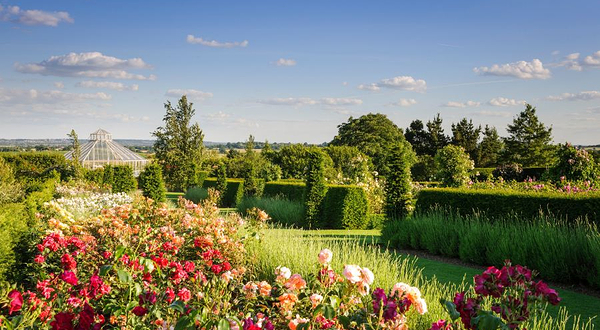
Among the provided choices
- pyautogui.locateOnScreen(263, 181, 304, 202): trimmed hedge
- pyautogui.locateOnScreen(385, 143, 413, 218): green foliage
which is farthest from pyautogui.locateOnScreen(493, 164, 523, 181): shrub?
pyautogui.locateOnScreen(385, 143, 413, 218): green foliage

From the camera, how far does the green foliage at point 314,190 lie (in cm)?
1429

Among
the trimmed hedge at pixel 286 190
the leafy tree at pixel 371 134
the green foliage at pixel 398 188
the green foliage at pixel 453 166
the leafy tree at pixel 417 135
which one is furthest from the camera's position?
the leafy tree at pixel 417 135

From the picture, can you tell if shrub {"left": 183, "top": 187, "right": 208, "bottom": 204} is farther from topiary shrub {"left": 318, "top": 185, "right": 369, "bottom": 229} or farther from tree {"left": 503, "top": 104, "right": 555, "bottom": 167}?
tree {"left": 503, "top": 104, "right": 555, "bottom": 167}

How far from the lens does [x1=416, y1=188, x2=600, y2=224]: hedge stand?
27.6 ft

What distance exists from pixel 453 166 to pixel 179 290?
1513 cm

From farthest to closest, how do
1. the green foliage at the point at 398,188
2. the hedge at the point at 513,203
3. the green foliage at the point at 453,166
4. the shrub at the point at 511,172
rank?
the shrub at the point at 511,172
the green foliage at the point at 453,166
the green foliage at the point at 398,188
the hedge at the point at 513,203

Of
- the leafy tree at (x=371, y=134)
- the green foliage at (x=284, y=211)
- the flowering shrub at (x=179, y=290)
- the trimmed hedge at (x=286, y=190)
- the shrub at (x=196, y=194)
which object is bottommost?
the shrub at (x=196, y=194)

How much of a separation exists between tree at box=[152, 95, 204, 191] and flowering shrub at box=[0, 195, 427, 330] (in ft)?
77.0

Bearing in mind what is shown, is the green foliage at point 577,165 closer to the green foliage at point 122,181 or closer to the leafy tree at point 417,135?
the green foliage at point 122,181

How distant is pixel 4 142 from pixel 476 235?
9675 cm

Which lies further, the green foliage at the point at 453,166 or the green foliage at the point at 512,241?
the green foliage at the point at 453,166

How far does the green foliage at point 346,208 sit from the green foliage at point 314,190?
0.95 feet

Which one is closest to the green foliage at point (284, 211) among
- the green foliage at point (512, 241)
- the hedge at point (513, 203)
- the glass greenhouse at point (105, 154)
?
the green foliage at point (512, 241)

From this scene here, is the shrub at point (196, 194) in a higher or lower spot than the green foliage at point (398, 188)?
lower
